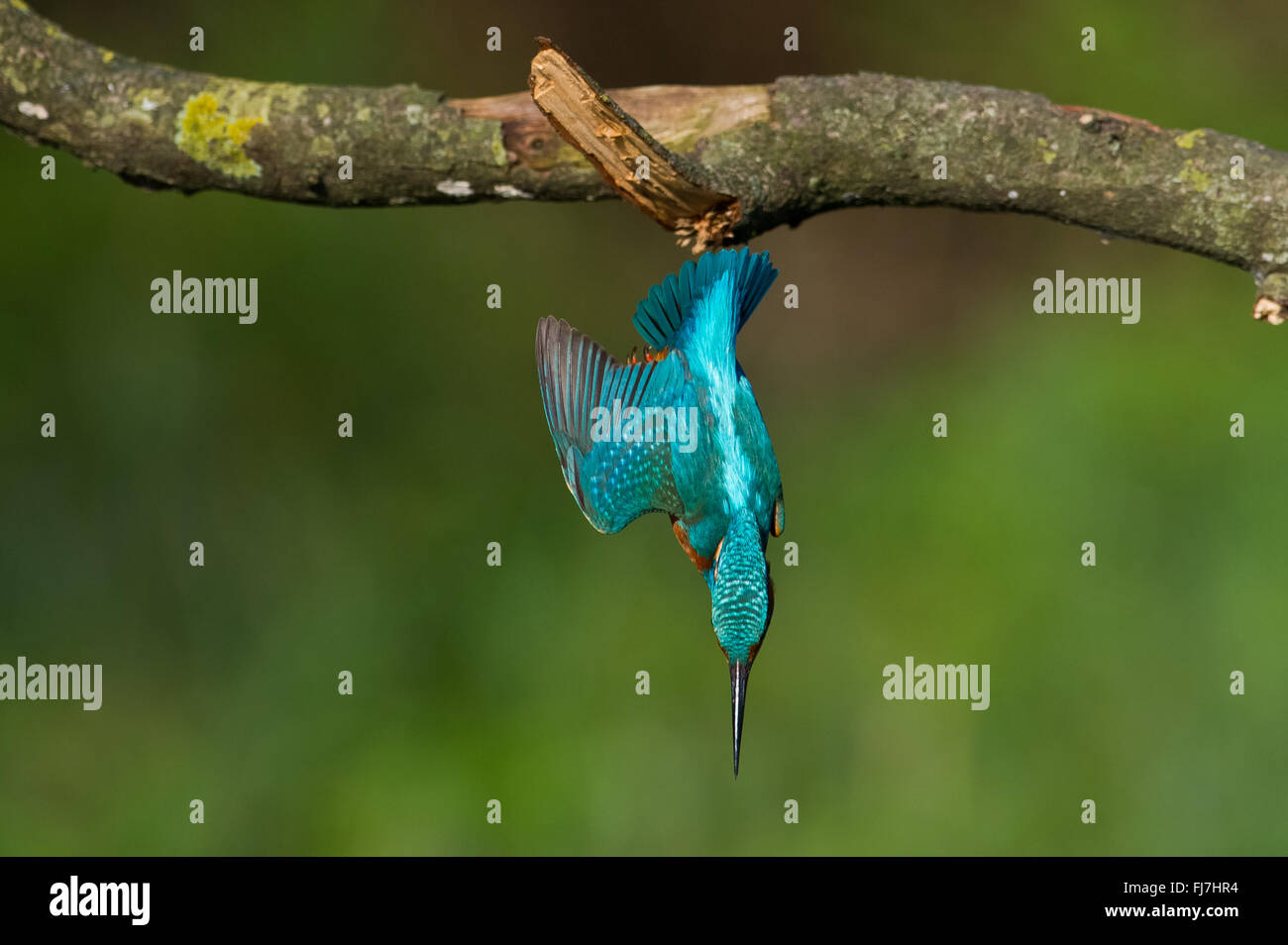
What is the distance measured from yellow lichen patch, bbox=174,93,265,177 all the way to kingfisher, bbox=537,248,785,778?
0.62 m

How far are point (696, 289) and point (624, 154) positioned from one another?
310mm

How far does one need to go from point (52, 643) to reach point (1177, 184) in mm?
3496

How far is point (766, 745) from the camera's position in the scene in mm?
3955

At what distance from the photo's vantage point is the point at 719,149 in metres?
2.16

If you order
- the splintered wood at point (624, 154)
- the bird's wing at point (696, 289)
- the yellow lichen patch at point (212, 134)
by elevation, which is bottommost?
the bird's wing at point (696, 289)

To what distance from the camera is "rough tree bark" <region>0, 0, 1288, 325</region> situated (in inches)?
85.4

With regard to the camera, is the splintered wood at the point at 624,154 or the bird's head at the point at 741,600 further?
the bird's head at the point at 741,600

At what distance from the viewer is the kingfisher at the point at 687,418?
2166mm
